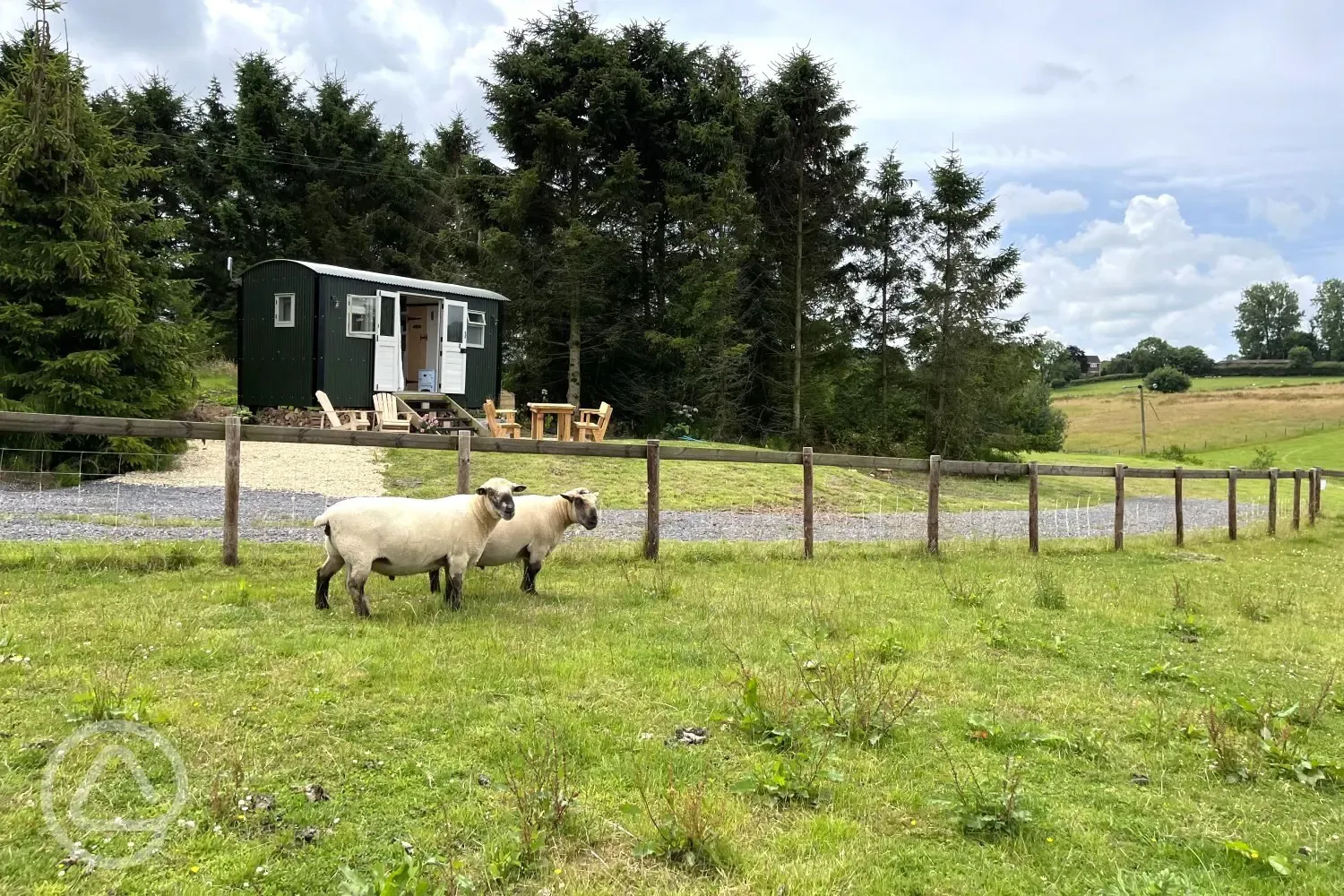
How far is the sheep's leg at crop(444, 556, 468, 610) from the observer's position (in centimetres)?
752

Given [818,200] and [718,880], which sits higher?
[818,200]

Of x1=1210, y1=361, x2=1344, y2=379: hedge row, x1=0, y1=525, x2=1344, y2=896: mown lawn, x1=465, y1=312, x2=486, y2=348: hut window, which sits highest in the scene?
x1=1210, y1=361, x2=1344, y2=379: hedge row

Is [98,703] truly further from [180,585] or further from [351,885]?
[180,585]

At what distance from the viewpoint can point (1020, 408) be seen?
3616 centimetres

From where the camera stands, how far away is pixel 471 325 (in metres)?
25.9

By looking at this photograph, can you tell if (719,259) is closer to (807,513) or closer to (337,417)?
(337,417)

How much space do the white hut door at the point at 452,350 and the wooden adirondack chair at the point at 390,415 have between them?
2.43 m

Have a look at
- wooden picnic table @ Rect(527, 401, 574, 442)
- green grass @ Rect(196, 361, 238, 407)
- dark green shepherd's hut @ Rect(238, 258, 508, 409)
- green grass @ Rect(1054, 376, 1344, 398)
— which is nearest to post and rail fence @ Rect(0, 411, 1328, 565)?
wooden picnic table @ Rect(527, 401, 574, 442)

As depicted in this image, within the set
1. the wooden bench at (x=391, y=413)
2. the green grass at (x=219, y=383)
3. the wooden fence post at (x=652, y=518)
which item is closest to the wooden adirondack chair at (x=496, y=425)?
the wooden bench at (x=391, y=413)

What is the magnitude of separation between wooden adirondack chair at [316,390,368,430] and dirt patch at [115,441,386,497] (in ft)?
2.85

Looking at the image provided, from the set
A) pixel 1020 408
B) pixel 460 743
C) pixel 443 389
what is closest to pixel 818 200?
pixel 1020 408

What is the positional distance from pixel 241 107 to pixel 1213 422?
7119 cm

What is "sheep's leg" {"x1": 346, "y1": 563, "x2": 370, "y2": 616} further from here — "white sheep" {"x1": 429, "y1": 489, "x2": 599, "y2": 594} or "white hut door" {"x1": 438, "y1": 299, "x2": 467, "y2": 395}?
"white hut door" {"x1": 438, "y1": 299, "x2": 467, "y2": 395}

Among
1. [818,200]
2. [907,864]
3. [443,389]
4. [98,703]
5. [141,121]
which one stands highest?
[141,121]
